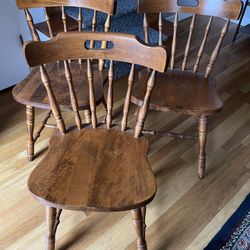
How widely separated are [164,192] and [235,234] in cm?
38

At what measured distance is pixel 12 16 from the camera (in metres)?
1.73

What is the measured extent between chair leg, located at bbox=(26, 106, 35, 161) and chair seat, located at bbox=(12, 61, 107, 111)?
0.42ft

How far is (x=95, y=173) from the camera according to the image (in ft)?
3.04

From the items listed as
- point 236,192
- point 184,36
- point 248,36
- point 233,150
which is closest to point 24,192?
point 236,192

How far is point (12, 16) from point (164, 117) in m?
1.21

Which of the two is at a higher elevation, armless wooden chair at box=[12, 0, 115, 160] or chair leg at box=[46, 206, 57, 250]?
armless wooden chair at box=[12, 0, 115, 160]

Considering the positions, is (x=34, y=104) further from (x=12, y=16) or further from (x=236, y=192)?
(x=236, y=192)

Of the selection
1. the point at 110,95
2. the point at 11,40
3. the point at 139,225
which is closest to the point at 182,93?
the point at 110,95

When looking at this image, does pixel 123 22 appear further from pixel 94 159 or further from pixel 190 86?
pixel 94 159

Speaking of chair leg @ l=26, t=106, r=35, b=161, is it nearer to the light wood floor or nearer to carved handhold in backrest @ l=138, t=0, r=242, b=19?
the light wood floor

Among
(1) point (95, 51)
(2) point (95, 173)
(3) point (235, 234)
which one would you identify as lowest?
(3) point (235, 234)

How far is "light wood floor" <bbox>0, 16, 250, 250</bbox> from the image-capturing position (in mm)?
1205

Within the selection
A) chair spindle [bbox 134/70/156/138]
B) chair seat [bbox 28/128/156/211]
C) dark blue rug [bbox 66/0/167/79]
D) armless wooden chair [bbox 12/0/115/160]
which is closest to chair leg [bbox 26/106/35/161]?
armless wooden chair [bbox 12/0/115/160]

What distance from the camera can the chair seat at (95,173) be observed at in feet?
2.74
